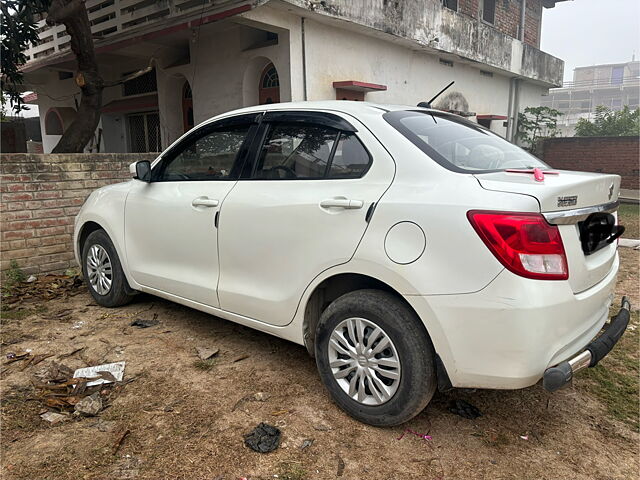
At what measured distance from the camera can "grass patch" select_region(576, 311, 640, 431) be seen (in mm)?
2668

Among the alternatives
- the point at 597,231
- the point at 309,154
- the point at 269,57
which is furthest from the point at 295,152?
the point at 269,57

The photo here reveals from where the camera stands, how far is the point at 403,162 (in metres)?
2.34

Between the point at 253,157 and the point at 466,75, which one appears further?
the point at 466,75

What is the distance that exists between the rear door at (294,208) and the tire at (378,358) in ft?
0.83

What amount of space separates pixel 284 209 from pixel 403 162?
0.75 meters

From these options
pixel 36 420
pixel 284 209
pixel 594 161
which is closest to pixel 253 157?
pixel 284 209

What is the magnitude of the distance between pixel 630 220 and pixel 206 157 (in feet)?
30.8

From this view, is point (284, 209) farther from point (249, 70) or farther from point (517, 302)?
point (249, 70)

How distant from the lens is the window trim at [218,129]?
10.0 feet

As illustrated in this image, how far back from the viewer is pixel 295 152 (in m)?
2.81

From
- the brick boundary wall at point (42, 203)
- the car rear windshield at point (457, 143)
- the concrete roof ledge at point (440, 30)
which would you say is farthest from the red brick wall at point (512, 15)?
the car rear windshield at point (457, 143)

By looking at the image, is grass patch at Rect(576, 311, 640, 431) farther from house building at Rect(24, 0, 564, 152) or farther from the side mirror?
house building at Rect(24, 0, 564, 152)

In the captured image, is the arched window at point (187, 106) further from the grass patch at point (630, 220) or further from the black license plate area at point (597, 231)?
the black license plate area at point (597, 231)

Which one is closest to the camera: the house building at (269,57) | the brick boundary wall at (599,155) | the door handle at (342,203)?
the door handle at (342,203)
